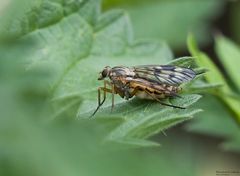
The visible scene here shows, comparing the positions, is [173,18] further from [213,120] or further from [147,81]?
[147,81]

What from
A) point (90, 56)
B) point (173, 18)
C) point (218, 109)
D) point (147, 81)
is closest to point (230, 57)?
point (218, 109)

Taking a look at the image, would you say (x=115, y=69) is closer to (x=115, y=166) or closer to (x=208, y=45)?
(x=115, y=166)

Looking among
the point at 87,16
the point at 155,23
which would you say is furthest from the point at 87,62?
the point at 155,23

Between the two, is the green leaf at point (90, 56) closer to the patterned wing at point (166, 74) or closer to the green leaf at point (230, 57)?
the patterned wing at point (166, 74)

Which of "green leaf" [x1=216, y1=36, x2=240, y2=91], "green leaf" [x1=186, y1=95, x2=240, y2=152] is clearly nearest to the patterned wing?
"green leaf" [x1=216, y1=36, x2=240, y2=91]

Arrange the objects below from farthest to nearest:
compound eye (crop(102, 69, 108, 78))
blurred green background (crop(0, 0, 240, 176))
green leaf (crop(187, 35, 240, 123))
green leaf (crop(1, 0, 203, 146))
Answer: green leaf (crop(187, 35, 240, 123)), compound eye (crop(102, 69, 108, 78)), green leaf (crop(1, 0, 203, 146)), blurred green background (crop(0, 0, 240, 176))

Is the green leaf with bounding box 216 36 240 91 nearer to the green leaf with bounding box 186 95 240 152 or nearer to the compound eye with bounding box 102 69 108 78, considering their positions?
the green leaf with bounding box 186 95 240 152
